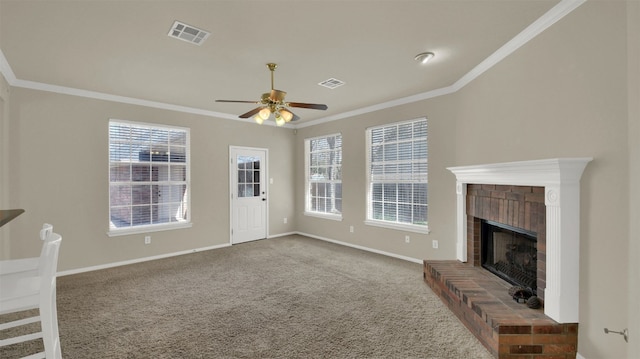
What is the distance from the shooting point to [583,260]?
2.12 meters

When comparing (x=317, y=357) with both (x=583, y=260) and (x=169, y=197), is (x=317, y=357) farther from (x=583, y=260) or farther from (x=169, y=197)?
(x=169, y=197)

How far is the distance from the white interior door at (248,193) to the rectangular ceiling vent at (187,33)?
3315mm

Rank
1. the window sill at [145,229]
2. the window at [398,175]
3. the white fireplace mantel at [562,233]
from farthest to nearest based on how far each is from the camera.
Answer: the window at [398,175] → the window sill at [145,229] → the white fireplace mantel at [562,233]

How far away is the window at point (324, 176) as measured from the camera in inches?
242

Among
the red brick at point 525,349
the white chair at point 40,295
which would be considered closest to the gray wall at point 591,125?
the red brick at point 525,349

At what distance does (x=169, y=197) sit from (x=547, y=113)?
5.48m

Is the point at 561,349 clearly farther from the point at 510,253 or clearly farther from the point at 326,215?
the point at 326,215

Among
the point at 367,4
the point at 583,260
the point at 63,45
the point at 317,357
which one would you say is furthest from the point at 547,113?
the point at 63,45

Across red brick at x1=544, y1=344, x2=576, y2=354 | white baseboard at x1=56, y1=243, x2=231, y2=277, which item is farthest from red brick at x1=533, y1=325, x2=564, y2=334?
white baseboard at x1=56, y1=243, x2=231, y2=277

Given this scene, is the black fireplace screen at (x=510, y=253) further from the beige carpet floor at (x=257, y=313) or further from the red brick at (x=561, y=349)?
the beige carpet floor at (x=257, y=313)

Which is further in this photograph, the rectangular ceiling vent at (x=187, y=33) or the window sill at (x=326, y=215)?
the window sill at (x=326, y=215)

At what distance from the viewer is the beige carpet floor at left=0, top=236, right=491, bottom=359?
7.68 feet

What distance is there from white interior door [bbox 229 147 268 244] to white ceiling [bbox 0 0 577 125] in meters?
1.99

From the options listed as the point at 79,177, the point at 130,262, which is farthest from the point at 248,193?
→ the point at 79,177
